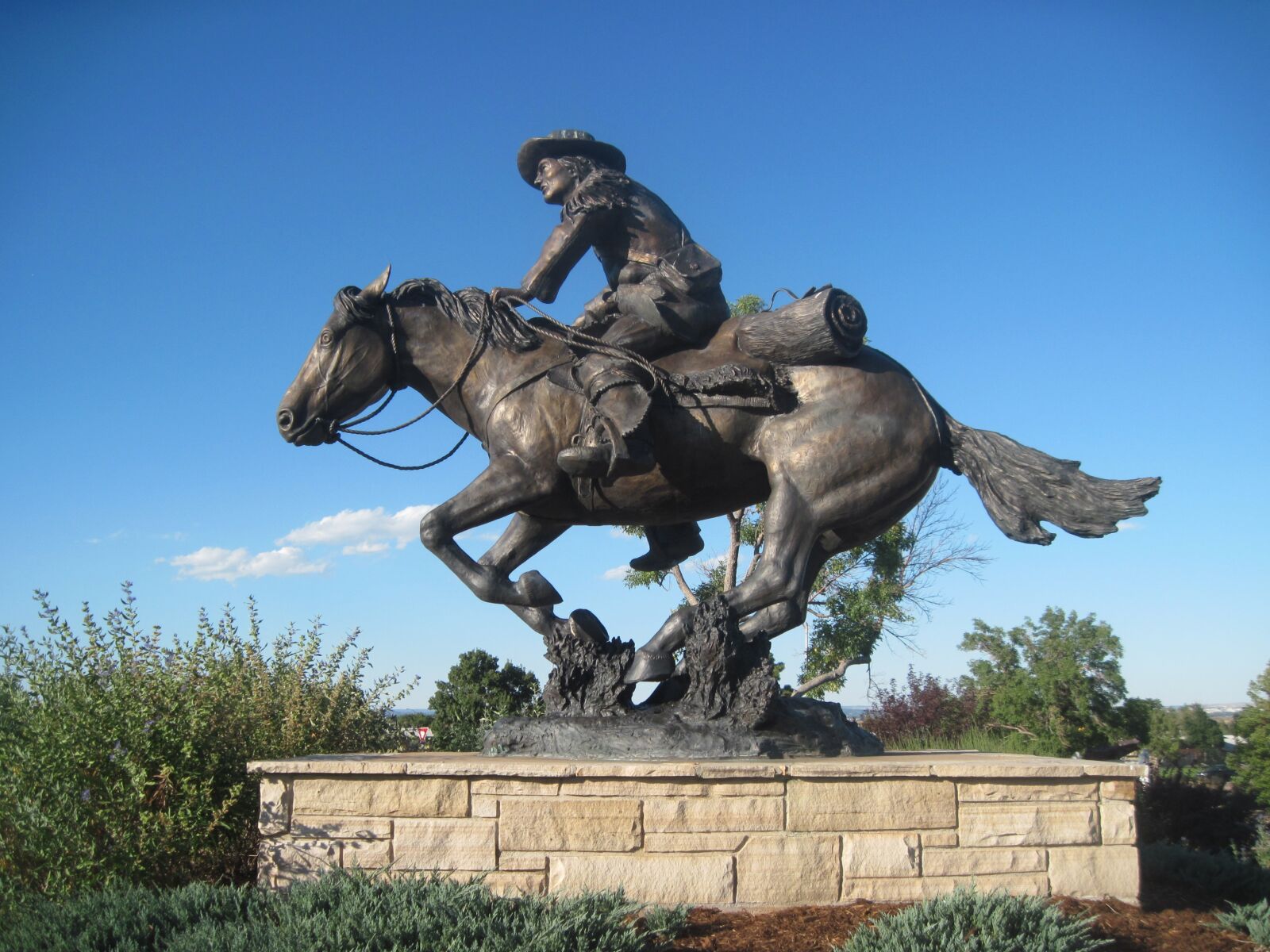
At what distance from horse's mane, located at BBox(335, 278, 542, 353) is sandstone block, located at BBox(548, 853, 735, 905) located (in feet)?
9.79

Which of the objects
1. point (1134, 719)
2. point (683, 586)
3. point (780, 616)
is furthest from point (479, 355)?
point (1134, 719)

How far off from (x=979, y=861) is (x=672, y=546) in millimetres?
2711

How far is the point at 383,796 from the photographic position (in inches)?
192

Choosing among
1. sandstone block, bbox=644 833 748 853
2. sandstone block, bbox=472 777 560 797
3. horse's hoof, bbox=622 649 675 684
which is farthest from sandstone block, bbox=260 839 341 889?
horse's hoof, bbox=622 649 675 684

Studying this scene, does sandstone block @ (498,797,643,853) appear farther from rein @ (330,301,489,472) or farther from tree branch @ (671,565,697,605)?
tree branch @ (671,565,697,605)

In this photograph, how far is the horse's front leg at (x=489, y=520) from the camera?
19.2ft

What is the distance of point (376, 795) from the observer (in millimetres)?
4883

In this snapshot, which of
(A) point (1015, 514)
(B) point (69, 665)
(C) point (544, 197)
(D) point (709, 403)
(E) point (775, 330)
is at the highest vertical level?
(C) point (544, 197)

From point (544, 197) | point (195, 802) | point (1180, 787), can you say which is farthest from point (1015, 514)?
point (195, 802)

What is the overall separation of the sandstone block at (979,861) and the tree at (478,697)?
214 inches

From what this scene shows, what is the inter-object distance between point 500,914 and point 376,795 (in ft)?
3.74

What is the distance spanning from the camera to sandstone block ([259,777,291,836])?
4895 mm

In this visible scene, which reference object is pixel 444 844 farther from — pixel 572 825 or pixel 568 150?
pixel 568 150

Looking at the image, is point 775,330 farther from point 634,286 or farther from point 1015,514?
point 1015,514
